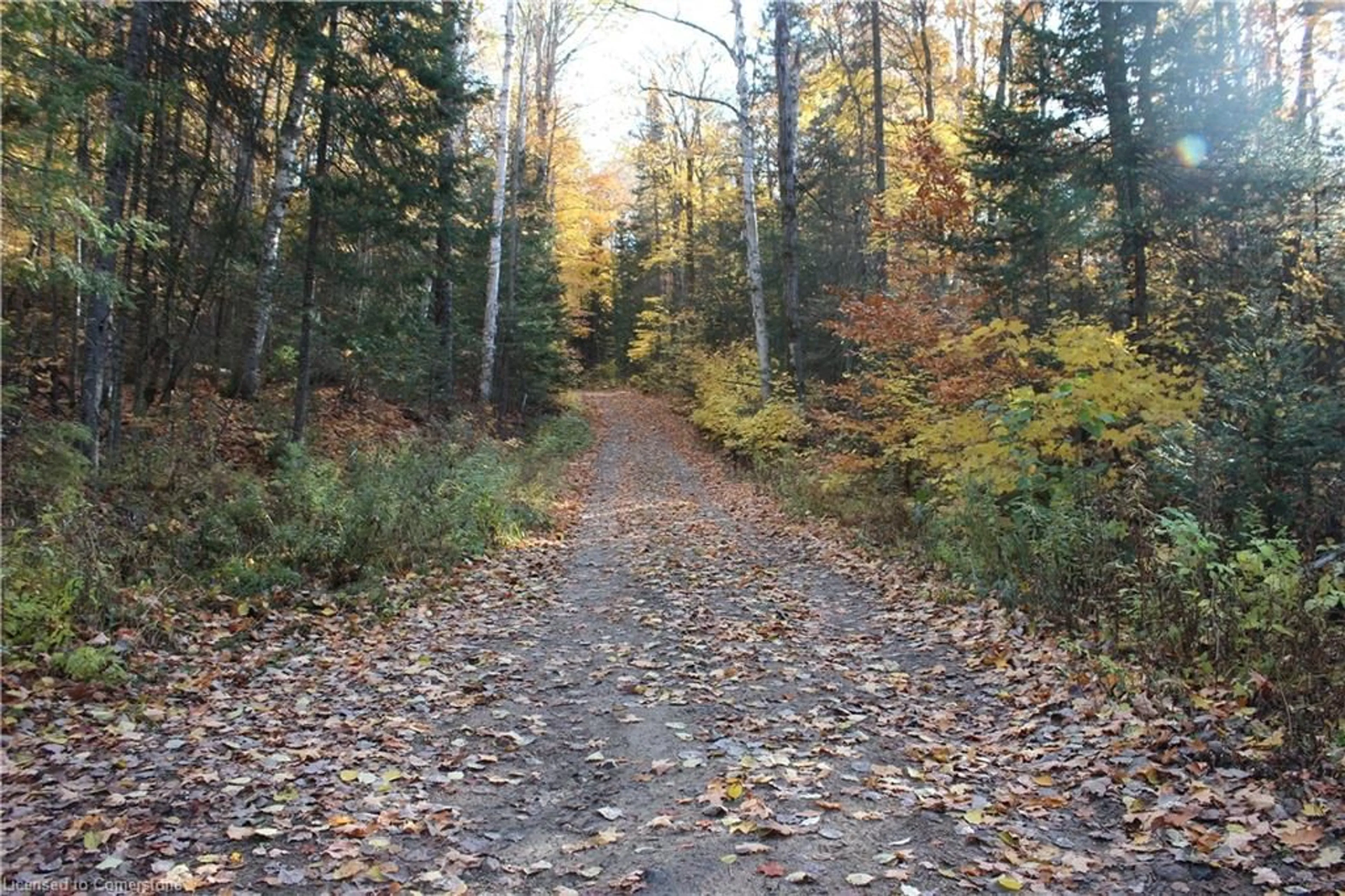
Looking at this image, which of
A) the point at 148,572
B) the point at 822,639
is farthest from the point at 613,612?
the point at 148,572

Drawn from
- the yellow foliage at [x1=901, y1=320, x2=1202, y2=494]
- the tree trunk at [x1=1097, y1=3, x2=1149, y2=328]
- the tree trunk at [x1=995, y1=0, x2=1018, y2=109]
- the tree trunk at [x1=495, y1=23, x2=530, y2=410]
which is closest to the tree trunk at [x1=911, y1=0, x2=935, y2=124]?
the tree trunk at [x1=995, y1=0, x2=1018, y2=109]

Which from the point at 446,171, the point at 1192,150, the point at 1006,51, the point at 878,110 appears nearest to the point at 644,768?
the point at 446,171

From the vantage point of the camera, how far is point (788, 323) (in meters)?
19.5

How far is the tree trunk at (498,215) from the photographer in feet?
66.9

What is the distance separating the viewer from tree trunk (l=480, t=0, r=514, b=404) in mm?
20391

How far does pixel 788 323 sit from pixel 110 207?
1396 centimetres

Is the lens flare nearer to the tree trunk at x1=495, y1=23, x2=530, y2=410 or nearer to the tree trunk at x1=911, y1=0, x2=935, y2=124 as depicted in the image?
the tree trunk at x1=911, y1=0, x2=935, y2=124

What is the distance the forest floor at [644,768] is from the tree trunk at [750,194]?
525 inches

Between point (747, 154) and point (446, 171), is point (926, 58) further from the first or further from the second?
point (446, 171)

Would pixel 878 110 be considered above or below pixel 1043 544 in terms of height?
above

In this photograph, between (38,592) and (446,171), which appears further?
(446,171)

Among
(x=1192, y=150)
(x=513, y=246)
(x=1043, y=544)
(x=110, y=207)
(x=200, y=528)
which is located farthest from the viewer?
(x=513, y=246)

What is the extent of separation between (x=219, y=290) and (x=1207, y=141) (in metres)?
16.3

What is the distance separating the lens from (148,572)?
24.8 feet
